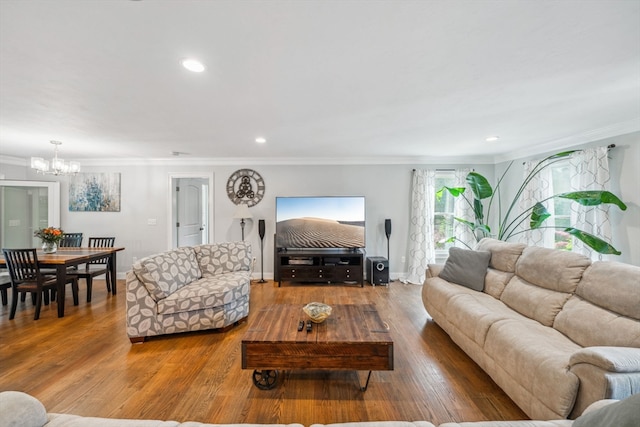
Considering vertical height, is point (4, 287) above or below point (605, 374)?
below

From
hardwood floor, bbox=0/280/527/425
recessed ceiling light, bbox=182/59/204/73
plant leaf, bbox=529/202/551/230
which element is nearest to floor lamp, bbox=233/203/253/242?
hardwood floor, bbox=0/280/527/425

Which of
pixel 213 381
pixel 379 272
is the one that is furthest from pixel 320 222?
pixel 213 381

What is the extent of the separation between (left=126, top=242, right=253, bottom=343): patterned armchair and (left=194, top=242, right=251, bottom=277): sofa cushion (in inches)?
10.7

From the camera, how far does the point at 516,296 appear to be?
8.26 ft

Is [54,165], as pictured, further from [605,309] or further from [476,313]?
[605,309]

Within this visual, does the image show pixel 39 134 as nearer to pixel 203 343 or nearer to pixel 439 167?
pixel 203 343

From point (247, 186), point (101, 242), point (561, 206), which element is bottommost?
point (101, 242)

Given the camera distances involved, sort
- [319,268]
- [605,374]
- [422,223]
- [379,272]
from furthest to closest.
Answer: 1. [422,223]
2. [379,272]
3. [319,268]
4. [605,374]

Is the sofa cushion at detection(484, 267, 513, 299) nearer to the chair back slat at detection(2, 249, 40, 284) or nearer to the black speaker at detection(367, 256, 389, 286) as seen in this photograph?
the black speaker at detection(367, 256, 389, 286)

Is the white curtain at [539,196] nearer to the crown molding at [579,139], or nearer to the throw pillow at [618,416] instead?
the crown molding at [579,139]

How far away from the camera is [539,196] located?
397 cm

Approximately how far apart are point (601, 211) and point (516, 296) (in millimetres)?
1776

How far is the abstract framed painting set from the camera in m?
5.11

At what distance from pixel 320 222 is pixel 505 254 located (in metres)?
2.75
